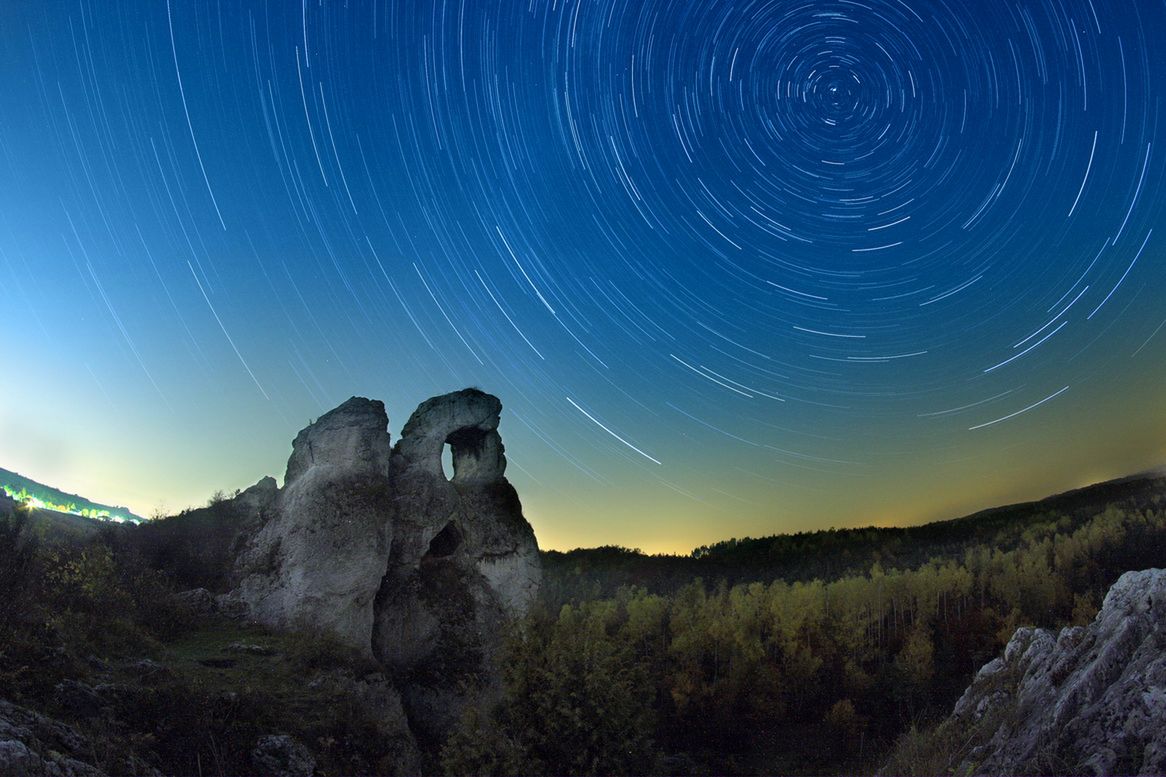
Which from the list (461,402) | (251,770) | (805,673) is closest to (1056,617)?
(805,673)

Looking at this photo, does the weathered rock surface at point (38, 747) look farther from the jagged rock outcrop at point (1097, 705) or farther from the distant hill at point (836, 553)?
the distant hill at point (836, 553)

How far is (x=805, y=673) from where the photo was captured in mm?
67812

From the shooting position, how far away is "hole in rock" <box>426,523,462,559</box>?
107 ft

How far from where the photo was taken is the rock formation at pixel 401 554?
27953 millimetres

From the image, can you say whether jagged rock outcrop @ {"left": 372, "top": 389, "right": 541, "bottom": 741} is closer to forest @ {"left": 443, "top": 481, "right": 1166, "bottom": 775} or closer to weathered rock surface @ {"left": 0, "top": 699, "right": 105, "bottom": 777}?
forest @ {"left": 443, "top": 481, "right": 1166, "bottom": 775}

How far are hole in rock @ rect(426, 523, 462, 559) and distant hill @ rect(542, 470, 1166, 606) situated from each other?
3184 inches

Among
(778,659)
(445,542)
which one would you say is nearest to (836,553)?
(778,659)

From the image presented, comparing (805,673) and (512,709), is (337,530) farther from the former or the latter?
(805,673)

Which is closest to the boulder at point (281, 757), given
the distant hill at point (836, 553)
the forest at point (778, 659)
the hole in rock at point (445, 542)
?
the forest at point (778, 659)

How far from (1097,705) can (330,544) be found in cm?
2423

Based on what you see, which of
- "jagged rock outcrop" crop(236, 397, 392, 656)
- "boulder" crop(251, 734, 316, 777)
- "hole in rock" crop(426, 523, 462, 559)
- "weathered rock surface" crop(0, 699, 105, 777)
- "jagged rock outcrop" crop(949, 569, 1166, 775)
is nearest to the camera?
"weathered rock surface" crop(0, 699, 105, 777)

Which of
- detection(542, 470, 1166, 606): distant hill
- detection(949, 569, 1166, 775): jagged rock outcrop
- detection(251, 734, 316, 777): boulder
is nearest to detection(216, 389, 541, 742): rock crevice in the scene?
detection(251, 734, 316, 777): boulder

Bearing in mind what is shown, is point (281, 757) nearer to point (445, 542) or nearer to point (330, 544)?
point (330, 544)

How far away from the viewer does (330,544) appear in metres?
28.2
